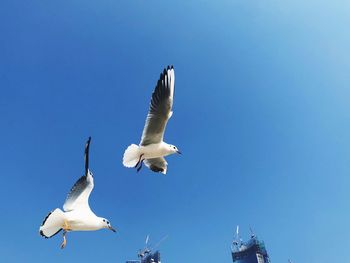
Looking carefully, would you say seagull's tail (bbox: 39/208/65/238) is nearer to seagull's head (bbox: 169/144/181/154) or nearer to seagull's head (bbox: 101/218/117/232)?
seagull's head (bbox: 101/218/117/232)

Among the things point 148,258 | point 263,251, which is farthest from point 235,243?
point 148,258

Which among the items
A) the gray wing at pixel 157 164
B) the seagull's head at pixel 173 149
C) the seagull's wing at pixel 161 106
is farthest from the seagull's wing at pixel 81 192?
the gray wing at pixel 157 164

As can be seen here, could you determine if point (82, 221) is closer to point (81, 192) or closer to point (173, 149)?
point (81, 192)

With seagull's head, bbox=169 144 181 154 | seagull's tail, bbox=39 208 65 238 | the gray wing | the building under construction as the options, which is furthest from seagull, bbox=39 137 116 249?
the building under construction

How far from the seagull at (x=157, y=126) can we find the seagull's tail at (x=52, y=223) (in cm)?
507

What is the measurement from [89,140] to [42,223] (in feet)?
6.58

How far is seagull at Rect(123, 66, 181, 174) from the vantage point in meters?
12.9

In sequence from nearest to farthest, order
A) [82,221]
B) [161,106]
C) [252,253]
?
[82,221]
[161,106]
[252,253]

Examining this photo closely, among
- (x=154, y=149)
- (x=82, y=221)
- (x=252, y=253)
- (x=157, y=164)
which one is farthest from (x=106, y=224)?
(x=252, y=253)

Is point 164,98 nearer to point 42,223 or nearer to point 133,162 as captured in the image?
point 133,162

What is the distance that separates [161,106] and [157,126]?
719 millimetres

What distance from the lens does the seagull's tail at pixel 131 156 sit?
44.6 ft

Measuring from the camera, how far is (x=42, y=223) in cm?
834

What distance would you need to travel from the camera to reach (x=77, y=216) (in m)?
8.79
